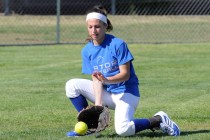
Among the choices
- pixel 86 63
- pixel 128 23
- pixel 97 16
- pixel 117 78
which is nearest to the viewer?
pixel 117 78

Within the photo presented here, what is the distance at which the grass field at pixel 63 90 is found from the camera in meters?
7.57

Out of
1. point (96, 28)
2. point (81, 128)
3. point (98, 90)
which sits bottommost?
point (81, 128)

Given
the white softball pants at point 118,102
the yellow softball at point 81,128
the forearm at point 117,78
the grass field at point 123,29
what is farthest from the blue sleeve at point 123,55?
the grass field at point 123,29

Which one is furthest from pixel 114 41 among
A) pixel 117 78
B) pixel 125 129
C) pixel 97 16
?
pixel 125 129

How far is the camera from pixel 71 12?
25.4 m

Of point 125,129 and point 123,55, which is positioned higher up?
point 123,55

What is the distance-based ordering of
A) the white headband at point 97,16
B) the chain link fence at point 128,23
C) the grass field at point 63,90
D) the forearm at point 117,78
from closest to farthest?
the forearm at point 117,78, the white headband at point 97,16, the grass field at point 63,90, the chain link fence at point 128,23

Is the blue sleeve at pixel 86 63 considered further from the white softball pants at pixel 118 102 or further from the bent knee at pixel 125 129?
the bent knee at pixel 125 129

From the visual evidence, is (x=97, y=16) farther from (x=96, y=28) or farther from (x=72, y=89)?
(x=72, y=89)

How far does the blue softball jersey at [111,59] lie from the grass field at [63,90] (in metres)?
0.48

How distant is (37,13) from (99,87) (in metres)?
18.3

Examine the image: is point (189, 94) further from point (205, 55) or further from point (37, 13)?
point (37, 13)

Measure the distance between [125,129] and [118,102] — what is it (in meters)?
0.33

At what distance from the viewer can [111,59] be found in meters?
7.06
